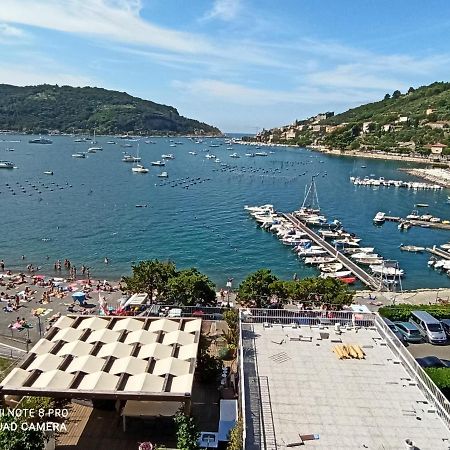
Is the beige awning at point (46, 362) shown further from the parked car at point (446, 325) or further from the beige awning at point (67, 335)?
the parked car at point (446, 325)

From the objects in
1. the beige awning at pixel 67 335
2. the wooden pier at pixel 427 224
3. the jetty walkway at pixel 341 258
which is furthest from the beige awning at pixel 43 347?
the wooden pier at pixel 427 224

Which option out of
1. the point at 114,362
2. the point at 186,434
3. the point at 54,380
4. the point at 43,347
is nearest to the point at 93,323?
the point at 43,347

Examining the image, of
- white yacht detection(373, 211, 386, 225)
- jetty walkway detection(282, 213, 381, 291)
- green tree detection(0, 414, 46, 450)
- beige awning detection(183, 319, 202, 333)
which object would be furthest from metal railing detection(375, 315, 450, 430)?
white yacht detection(373, 211, 386, 225)

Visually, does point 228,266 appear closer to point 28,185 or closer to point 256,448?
point 256,448

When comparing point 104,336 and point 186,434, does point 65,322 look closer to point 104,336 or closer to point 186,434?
point 104,336

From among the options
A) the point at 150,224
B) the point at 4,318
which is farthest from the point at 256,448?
the point at 150,224

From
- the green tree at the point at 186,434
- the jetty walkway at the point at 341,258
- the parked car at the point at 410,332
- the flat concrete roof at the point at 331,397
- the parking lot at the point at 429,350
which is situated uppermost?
the flat concrete roof at the point at 331,397
